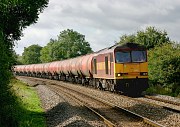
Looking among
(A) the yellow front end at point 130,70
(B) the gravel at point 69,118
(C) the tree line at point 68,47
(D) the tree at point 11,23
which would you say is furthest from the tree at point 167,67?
(C) the tree line at point 68,47

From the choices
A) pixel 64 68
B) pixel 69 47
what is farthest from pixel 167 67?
pixel 69 47

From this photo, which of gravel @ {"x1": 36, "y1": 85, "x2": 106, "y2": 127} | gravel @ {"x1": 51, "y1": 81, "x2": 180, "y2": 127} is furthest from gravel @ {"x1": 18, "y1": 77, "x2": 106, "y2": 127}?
gravel @ {"x1": 51, "y1": 81, "x2": 180, "y2": 127}

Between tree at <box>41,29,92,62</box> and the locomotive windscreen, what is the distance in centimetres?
8631

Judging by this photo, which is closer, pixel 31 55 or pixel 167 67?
pixel 167 67

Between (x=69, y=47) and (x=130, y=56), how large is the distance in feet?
314

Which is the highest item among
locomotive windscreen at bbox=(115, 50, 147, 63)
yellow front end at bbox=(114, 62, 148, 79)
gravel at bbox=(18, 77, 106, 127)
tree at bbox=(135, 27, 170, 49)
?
tree at bbox=(135, 27, 170, 49)

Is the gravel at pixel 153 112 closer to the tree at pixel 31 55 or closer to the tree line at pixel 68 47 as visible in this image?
the tree line at pixel 68 47

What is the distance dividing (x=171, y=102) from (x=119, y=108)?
3.45 meters

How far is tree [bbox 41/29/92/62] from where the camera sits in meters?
116

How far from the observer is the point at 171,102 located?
67.2 feet

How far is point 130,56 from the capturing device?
26.1m

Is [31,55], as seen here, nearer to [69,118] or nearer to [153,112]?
[153,112]

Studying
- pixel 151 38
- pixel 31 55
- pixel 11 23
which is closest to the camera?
pixel 11 23

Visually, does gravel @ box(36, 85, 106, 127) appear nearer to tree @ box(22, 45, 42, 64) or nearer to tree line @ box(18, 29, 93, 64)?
tree line @ box(18, 29, 93, 64)
